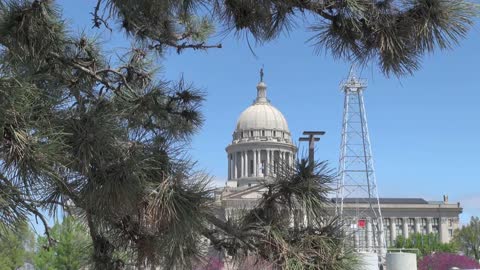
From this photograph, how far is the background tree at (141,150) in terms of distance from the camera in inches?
89.7

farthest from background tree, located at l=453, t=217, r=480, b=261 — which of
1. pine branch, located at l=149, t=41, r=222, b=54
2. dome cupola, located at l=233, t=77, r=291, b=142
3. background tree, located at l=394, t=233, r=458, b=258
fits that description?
pine branch, located at l=149, t=41, r=222, b=54

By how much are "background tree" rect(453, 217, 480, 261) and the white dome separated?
84.8 ft

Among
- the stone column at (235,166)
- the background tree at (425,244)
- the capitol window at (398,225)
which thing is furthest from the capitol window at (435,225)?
the stone column at (235,166)

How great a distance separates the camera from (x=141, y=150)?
2965mm

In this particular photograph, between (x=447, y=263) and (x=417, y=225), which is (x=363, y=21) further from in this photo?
(x=417, y=225)

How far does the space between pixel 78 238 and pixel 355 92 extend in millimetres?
45552

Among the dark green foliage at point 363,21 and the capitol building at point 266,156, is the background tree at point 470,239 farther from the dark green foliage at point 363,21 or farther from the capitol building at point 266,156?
the dark green foliage at point 363,21

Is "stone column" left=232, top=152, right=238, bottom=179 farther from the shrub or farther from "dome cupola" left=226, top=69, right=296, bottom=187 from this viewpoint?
the shrub

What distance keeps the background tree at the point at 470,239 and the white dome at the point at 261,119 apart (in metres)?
25.8

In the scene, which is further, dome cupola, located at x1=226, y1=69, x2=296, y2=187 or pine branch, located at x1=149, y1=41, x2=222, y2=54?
dome cupola, located at x1=226, y1=69, x2=296, y2=187

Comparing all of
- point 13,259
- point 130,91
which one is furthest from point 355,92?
point 130,91

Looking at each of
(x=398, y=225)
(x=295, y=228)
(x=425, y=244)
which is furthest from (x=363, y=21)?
(x=398, y=225)

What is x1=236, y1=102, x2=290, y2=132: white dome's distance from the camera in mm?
84250

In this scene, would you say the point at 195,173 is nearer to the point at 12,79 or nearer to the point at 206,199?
the point at 206,199
